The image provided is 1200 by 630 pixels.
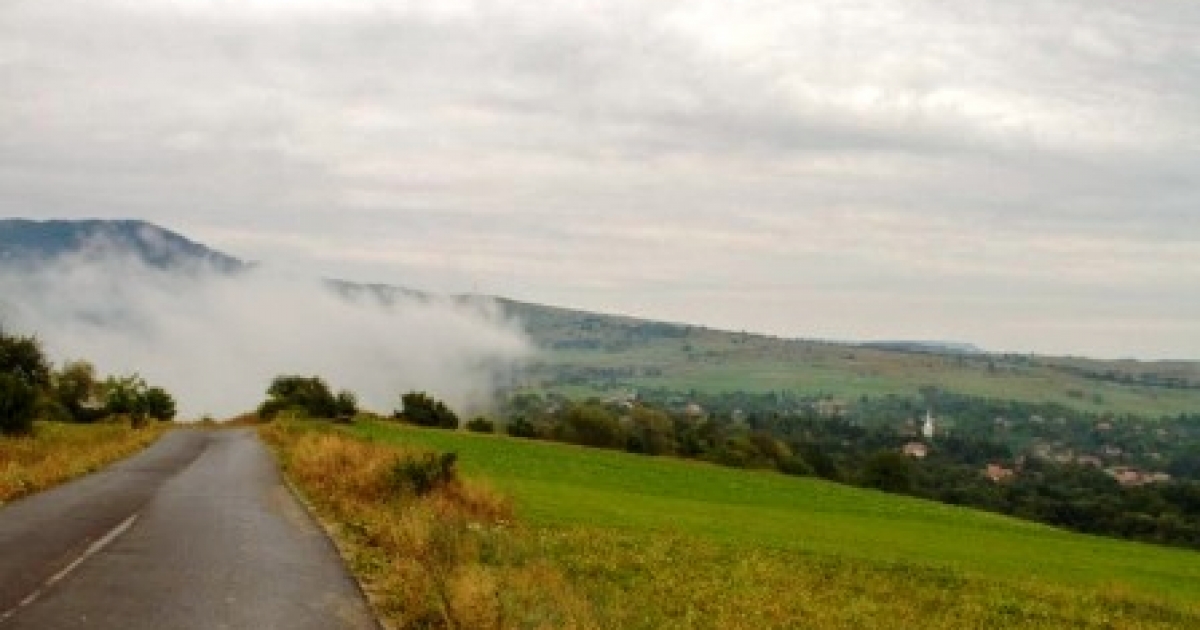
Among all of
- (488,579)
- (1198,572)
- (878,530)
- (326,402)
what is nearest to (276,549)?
(488,579)

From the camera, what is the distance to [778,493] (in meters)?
72.6

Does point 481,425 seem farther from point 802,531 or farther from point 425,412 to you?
point 802,531

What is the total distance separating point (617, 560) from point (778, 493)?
4712cm

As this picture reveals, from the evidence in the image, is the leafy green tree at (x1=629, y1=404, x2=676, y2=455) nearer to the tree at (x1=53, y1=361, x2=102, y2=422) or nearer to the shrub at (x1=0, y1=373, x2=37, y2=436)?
the tree at (x1=53, y1=361, x2=102, y2=422)

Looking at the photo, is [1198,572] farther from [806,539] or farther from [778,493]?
[778,493]

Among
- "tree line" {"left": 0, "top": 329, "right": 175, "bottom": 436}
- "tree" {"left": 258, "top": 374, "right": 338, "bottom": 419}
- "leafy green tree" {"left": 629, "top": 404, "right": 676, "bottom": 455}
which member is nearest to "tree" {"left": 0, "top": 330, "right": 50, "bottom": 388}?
"tree line" {"left": 0, "top": 329, "right": 175, "bottom": 436}

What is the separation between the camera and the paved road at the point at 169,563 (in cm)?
1653

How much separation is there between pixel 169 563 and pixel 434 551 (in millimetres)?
4737

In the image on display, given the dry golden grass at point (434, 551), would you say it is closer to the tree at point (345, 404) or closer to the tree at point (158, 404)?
the tree at point (345, 404)

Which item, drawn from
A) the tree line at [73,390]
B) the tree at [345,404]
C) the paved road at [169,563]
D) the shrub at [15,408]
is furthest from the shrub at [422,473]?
the tree at [345,404]

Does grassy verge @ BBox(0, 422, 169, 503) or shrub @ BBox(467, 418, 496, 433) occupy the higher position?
grassy verge @ BBox(0, 422, 169, 503)

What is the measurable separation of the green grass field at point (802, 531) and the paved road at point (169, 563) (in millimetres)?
6045

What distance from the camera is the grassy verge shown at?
35750 mm

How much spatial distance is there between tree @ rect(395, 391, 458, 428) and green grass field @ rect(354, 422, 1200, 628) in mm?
24652
